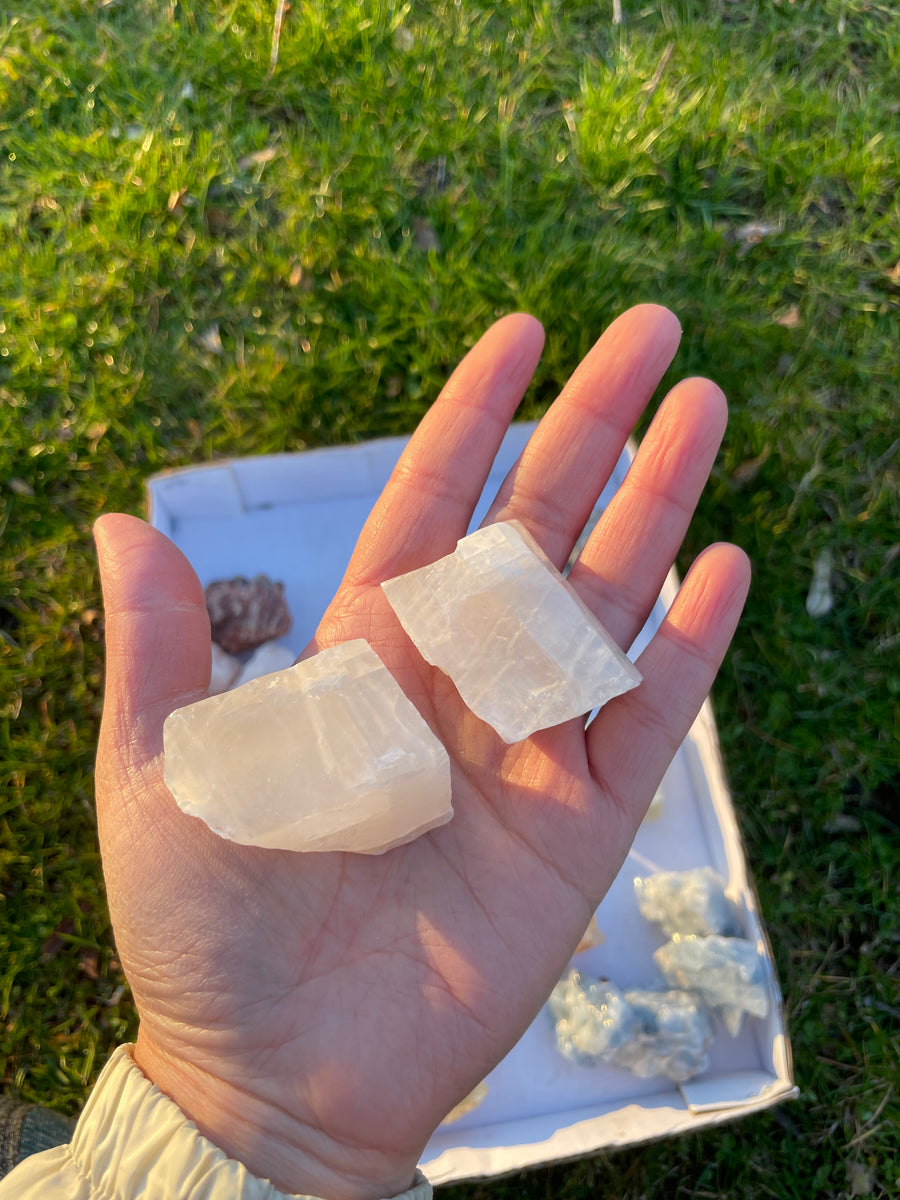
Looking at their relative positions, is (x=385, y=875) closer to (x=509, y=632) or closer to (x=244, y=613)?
(x=509, y=632)

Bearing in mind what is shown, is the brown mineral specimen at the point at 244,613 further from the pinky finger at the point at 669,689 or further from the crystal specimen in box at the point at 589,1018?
the crystal specimen in box at the point at 589,1018

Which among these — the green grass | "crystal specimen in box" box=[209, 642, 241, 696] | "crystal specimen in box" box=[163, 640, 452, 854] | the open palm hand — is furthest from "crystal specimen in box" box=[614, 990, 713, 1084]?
"crystal specimen in box" box=[209, 642, 241, 696]

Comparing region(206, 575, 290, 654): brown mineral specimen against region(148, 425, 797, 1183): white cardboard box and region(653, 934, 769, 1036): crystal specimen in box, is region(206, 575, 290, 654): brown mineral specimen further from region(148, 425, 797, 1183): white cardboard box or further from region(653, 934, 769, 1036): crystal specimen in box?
region(653, 934, 769, 1036): crystal specimen in box

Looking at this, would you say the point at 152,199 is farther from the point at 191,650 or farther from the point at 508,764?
the point at 508,764

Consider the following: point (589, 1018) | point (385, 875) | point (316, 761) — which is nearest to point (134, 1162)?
point (385, 875)

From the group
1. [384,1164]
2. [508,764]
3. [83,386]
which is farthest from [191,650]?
[83,386]
